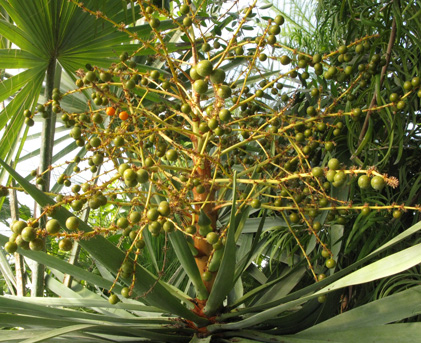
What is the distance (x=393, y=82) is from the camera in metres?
1.28

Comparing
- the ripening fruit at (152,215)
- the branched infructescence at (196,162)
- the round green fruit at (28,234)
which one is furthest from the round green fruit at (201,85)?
the round green fruit at (28,234)

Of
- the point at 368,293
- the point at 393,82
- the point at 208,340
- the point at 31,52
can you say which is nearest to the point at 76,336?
the point at 208,340

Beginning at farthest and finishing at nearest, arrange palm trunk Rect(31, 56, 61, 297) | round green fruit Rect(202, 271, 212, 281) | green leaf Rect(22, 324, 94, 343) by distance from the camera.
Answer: palm trunk Rect(31, 56, 61, 297) < round green fruit Rect(202, 271, 212, 281) < green leaf Rect(22, 324, 94, 343)

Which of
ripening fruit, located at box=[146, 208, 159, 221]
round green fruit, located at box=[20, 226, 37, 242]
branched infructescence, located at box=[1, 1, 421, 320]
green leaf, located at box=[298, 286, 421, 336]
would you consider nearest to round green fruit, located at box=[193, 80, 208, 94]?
branched infructescence, located at box=[1, 1, 421, 320]

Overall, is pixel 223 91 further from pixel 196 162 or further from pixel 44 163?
pixel 44 163

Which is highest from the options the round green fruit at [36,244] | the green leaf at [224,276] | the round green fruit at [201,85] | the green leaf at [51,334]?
the round green fruit at [201,85]

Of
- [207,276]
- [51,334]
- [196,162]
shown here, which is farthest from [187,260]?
[51,334]

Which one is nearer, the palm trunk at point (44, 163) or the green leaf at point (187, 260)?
the green leaf at point (187, 260)

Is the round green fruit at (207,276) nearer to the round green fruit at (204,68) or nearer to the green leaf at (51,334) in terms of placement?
the green leaf at (51,334)

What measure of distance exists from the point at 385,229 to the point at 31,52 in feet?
3.62

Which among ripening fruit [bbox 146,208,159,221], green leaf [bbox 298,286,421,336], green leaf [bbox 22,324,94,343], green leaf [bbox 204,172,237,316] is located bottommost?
green leaf [bbox 298,286,421,336]

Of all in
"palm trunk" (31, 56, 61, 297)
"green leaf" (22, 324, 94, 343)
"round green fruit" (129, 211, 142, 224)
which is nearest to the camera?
"green leaf" (22, 324, 94, 343)

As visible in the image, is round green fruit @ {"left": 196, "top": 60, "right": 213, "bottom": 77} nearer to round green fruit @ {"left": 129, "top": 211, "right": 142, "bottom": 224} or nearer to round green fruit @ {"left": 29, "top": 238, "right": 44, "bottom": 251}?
round green fruit @ {"left": 129, "top": 211, "right": 142, "bottom": 224}

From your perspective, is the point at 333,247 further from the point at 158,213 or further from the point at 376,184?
the point at 158,213
